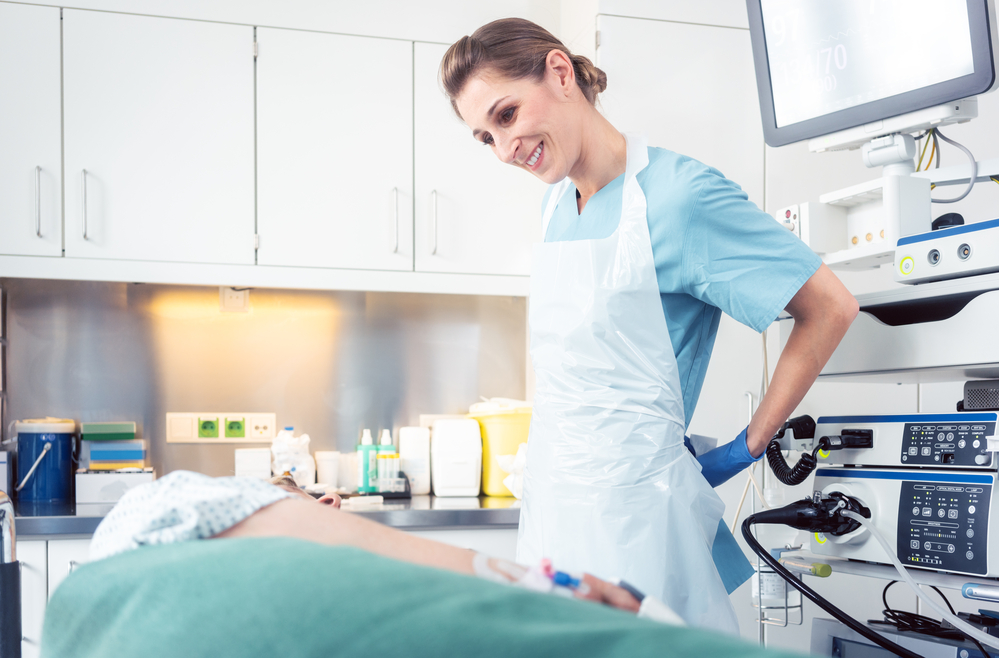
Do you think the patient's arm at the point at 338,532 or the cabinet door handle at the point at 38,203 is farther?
the cabinet door handle at the point at 38,203

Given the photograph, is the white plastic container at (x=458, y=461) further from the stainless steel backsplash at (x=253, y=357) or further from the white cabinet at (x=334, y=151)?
the white cabinet at (x=334, y=151)

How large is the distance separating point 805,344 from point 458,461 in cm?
129

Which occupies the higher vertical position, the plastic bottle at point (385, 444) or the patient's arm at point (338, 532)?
the patient's arm at point (338, 532)

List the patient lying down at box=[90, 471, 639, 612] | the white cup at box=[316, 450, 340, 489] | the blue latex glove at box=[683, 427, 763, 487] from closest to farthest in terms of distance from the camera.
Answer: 1. the patient lying down at box=[90, 471, 639, 612]
2. the blue latex glove at box=[683, 427, 763, 487]
3. the white cup at box=[316, 450, 340, 489]

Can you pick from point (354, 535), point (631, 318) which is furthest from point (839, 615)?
point (354, 535)

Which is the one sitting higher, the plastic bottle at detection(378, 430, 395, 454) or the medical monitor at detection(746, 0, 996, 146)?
the medical monitor at detection(746, 0, 996, 146)

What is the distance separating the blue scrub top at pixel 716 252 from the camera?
1061 millimetres

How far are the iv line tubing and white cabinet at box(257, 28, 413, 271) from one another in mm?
1377

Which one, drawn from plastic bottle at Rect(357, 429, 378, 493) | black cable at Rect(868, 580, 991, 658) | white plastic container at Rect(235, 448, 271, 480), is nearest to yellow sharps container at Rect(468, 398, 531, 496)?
plastic bottle at Rect(357, 429, 378, 493)

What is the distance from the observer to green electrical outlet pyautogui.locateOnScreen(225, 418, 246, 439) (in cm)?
228

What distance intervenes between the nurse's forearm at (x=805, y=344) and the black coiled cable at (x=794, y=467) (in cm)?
8

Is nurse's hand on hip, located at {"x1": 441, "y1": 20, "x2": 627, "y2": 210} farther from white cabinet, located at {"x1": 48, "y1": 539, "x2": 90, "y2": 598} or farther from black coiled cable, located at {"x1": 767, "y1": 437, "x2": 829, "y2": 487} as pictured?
white cabinet, located at {"x1": 48, "y1": 539, "x2": 90, "y2": 598}

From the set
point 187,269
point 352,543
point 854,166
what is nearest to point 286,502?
point 352,543

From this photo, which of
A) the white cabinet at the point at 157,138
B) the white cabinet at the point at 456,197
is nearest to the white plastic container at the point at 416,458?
the white cabinet at the point at 456,197
